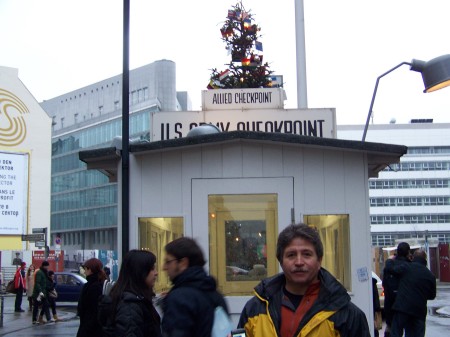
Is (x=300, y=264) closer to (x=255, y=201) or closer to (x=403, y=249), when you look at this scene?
(x=255, y=201)

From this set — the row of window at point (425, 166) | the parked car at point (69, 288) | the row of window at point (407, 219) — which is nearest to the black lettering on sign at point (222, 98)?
the parked car at point (69, 288)

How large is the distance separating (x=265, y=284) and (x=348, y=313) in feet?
1.50

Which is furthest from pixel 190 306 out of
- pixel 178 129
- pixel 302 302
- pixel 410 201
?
pixel 410 201

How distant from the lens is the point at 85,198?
9462 cm

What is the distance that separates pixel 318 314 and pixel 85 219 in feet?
308

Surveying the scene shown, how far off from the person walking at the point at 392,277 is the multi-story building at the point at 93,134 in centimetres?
6861

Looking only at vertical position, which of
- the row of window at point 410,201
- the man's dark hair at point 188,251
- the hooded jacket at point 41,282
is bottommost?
the hooded jacket at point 41,282

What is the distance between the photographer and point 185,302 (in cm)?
381

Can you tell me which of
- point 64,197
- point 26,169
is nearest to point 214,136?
point 26,169

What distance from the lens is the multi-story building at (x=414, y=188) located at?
328 feet

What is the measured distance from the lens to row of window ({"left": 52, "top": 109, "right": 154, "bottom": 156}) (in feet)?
265

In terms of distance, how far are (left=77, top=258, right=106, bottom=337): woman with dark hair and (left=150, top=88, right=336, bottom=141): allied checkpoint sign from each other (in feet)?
12.1

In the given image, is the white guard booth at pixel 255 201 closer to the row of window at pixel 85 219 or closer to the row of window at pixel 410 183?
the row of window at pixel 85 219

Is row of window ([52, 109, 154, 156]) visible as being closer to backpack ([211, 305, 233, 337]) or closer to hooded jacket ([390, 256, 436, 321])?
hooded jacket ([390, 256, 436, 321])
